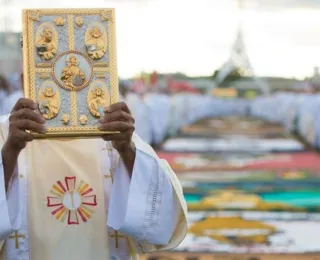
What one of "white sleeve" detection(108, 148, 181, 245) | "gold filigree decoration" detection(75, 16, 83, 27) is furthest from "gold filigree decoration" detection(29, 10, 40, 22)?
"white sleeve" detection(108, 148, 181, 245)

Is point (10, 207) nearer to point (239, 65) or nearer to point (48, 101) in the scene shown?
point (48, 101)

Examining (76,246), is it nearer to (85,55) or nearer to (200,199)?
(85,55)

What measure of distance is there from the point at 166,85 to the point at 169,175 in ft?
89.9

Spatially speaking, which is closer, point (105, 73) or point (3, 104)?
point (105, 73)

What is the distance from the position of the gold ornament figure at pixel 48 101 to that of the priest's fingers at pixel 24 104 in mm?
78

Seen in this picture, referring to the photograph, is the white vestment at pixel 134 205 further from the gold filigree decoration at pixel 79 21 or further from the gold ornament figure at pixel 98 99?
the gold filigree decoration at pixel 79 21

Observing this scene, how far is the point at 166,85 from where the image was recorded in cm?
2989

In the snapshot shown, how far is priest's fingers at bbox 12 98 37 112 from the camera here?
2.27 m

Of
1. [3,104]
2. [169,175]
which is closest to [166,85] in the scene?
[3,104]

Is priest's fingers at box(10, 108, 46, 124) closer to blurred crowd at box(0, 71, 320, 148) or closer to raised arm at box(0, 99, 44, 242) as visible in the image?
raised arm at box(0, 99, 44, 242)

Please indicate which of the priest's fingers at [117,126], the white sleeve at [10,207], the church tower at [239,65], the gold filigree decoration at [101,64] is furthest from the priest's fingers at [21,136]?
the church tower at [239,65]

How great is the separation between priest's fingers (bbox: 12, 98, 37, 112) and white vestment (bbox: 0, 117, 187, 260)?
0.71 feet

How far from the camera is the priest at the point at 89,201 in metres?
2.46

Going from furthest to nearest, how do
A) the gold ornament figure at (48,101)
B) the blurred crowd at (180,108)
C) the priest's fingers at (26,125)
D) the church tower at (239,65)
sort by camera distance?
the church tower at (239,65)
the blurred crowd at (180,108)
the gold ornament figure at (48,101)
the priest's fingers at (26,125)
